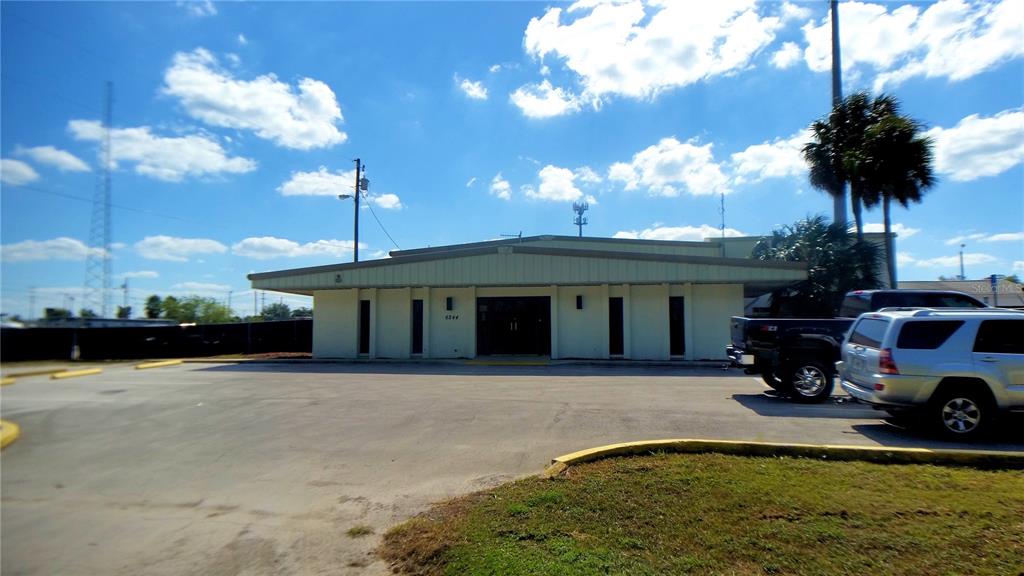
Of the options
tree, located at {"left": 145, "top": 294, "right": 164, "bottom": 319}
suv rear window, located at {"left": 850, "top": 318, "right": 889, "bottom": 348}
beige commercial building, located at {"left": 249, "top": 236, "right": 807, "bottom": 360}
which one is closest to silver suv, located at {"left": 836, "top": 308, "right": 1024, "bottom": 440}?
suv rear window, located at {"left": 850, "top": 318, "right": 889, "bottom": 348}

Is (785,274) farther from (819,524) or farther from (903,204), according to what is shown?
(819,524)

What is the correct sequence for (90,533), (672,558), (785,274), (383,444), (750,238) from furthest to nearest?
(750,238), (785,274), (383,444), (672,558), (90,533)

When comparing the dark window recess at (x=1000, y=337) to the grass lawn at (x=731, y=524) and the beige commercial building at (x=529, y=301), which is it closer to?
the grass lawn at (x=731, y=524)

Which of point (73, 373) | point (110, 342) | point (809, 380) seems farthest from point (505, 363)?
point (73, 373)

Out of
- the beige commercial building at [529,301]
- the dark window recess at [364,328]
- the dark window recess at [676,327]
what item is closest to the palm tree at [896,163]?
the beige commercial building at [529,301]

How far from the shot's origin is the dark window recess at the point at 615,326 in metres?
20.3

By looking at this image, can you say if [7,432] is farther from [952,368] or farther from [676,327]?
[676,327]

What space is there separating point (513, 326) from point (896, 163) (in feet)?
52.5

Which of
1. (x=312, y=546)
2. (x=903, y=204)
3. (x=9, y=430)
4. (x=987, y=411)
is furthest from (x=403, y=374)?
(x=903, y=204)

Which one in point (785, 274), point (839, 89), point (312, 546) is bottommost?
point (312, 546)

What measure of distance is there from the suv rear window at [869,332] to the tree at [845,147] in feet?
49.8

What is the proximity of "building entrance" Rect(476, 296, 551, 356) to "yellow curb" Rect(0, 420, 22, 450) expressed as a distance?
63.4 ft

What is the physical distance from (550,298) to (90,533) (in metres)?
18.2

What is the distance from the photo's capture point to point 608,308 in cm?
2027
